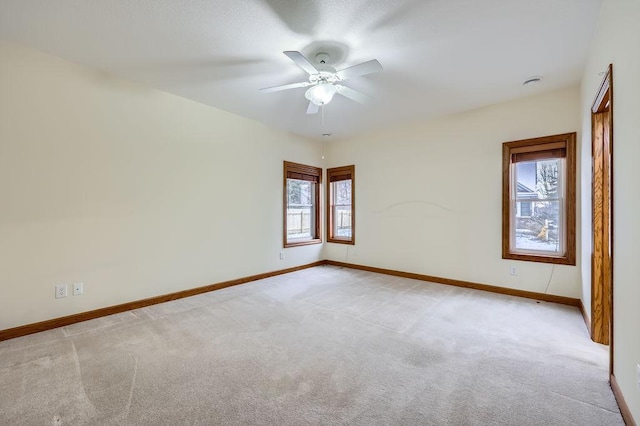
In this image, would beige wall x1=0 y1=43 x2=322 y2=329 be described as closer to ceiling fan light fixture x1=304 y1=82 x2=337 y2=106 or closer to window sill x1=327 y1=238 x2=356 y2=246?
window sill x1=327 y1=238 x2=356 y2=246

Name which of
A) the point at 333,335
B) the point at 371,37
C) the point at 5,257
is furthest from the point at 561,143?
the point at 5,257

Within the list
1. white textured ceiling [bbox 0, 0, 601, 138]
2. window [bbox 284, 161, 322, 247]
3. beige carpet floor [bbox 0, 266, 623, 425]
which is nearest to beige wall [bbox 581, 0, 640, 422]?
beige carpet floor [bbox 0, 266, 623, 425]

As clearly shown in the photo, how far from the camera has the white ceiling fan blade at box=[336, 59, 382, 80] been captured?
232cm

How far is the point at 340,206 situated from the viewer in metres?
5.93

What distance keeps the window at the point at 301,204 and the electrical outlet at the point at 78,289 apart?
2.87 metres

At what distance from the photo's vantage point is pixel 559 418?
5.17 ft

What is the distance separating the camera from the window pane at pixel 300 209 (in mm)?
5492

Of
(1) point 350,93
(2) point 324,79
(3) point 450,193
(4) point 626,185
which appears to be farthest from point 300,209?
(4) point 626,185

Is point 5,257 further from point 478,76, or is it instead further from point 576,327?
point 576,327

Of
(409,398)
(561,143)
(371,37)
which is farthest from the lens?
(561,143)

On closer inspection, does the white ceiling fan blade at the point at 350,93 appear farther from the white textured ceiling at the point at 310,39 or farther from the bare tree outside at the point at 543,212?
the bare tree outside at the point at 543,212

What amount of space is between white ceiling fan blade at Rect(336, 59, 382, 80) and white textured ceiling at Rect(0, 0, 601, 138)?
0.24m

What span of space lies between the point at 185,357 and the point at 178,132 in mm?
2758

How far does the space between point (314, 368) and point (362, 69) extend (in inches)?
94.3
